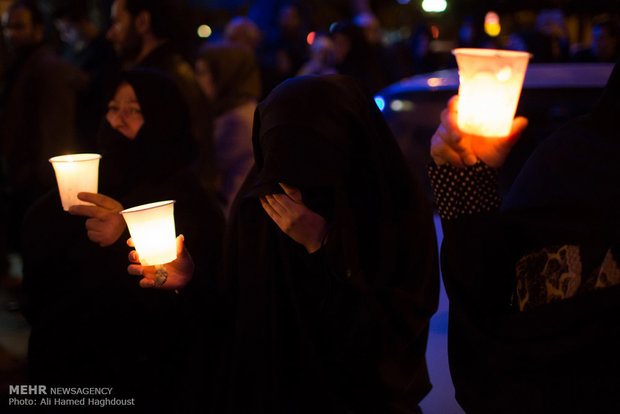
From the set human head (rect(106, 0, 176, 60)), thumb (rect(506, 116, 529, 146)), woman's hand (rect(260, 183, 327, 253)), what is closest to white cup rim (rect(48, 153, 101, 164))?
woman's hand (rect(260, 183, 327, 253))

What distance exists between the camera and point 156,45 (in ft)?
16.5

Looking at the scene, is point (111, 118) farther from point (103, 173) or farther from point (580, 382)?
point (580, 382)

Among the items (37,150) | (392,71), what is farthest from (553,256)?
(392,71)

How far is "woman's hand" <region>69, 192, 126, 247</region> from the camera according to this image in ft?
8.83

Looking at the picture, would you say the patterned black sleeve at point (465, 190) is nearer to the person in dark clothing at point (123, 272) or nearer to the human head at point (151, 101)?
the person in dark clothing at point (123, 272)

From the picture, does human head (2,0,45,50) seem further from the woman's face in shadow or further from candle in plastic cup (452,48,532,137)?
candle in plastic cup (452,48,532,137)

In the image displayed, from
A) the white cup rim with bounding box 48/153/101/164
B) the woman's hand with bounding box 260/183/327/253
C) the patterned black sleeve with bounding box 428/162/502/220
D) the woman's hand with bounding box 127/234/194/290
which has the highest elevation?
the patterned black sleeve with bounding box 428/162/502/220

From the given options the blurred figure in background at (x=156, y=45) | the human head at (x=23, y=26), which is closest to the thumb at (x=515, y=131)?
the blurred figure in background at (x=156, y=45)

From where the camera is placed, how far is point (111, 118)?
3.25 m

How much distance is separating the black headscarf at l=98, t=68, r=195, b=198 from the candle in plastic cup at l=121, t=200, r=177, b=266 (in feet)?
3.12

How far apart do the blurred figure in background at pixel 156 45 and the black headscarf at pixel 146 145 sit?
62.1 inches

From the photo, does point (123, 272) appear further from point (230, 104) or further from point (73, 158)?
point (230, 104)

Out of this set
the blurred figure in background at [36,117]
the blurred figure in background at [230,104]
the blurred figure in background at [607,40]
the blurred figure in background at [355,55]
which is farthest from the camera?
the blurred figure in background at [607,40]

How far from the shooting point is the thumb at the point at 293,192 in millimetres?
2279
